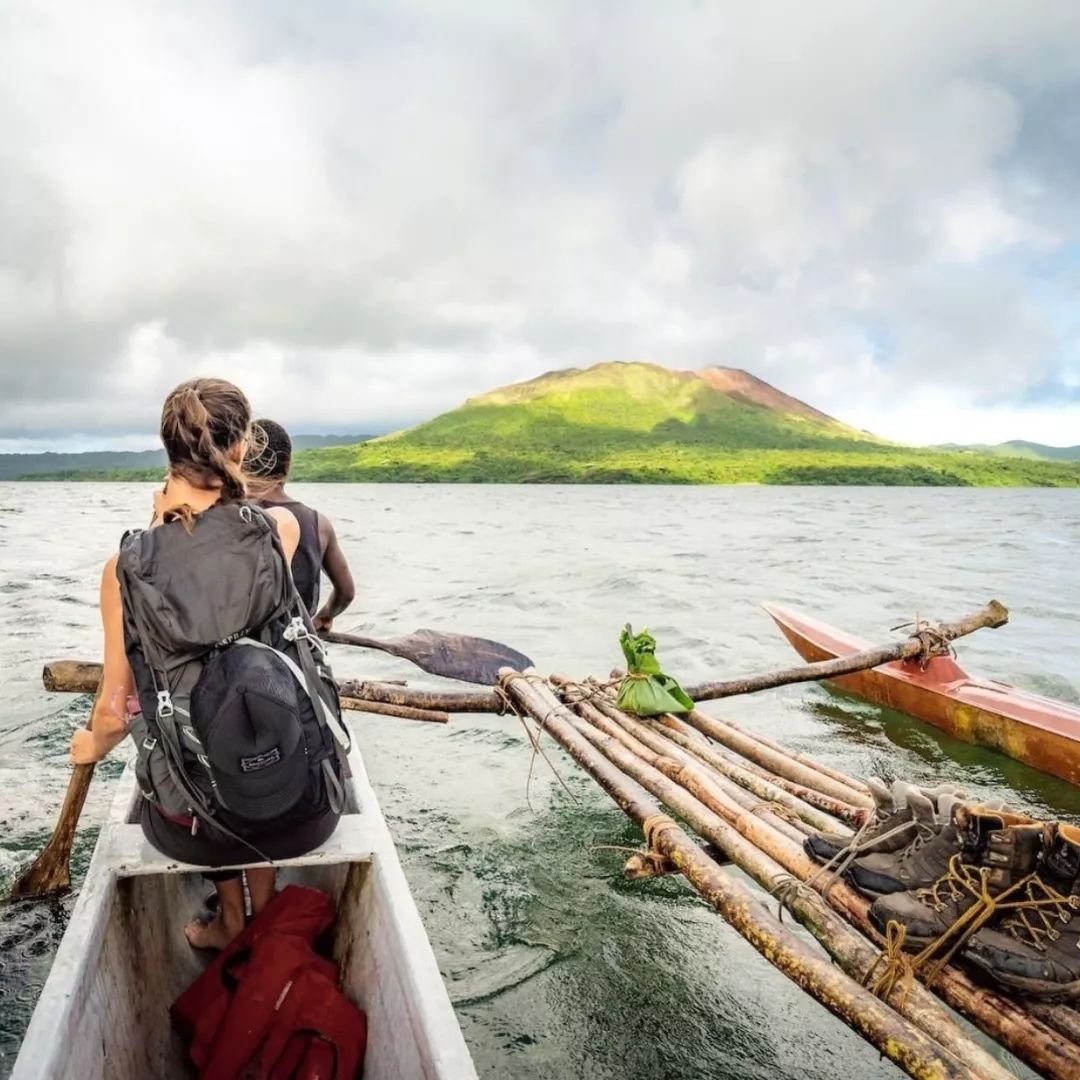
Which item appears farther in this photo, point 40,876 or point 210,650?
point 40,876

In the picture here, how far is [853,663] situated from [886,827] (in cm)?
477

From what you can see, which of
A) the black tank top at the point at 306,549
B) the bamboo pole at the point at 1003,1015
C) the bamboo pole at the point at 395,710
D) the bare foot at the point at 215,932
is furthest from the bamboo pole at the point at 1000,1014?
the bamboo pole at the point at 395,710

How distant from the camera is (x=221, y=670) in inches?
105

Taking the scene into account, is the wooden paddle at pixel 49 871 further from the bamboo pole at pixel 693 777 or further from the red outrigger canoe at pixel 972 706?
the red outrigger canoe at pixel 972 706

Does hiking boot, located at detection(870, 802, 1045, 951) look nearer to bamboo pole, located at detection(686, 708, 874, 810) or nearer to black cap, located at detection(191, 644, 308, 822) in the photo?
bamboo pole, located at detection(686, 708, 874, 810)

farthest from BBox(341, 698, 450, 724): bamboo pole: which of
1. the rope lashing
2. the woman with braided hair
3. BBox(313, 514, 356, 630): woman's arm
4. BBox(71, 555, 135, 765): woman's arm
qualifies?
the rope lashing

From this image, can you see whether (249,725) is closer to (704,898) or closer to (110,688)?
(110,688)

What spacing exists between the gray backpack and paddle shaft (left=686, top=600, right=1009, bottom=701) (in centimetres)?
465

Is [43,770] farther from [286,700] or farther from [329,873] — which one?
[286,700]

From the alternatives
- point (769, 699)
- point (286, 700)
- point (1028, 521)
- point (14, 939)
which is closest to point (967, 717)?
point (769, 699)

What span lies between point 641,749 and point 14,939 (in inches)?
148

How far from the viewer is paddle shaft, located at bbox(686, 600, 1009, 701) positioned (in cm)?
715

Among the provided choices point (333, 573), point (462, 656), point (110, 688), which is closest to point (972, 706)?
point (462, 656)

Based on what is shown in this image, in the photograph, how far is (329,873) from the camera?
3910 mm
